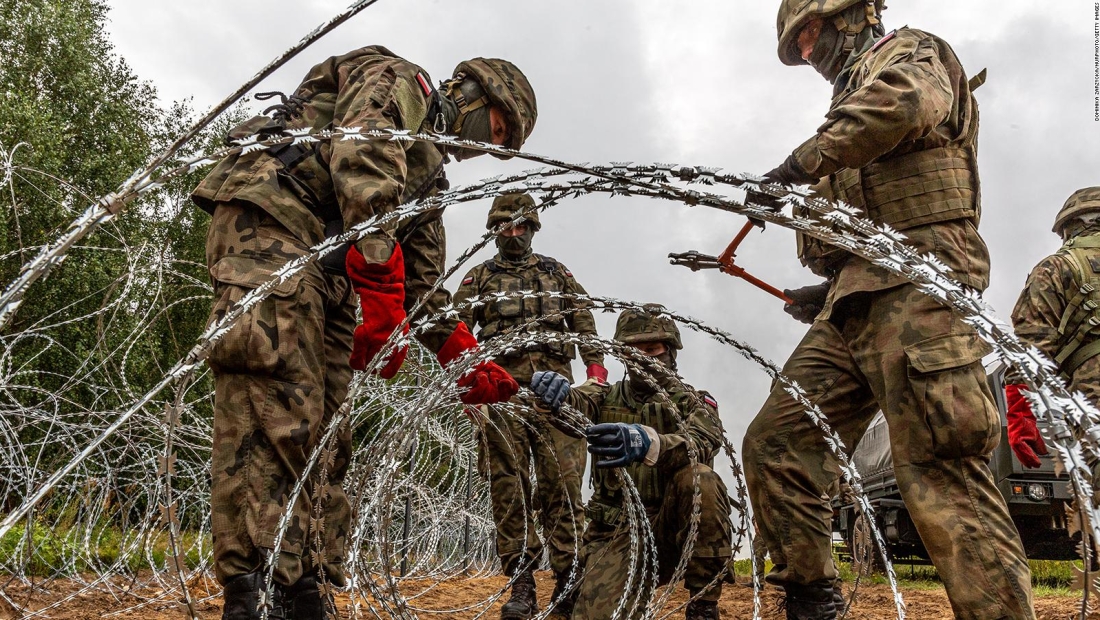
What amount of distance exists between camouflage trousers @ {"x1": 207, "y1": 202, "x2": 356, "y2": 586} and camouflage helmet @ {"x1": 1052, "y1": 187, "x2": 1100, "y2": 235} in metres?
4.64

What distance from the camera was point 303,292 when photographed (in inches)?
113

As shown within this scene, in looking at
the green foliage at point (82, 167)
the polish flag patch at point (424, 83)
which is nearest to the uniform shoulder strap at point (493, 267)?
the polish flag patch at point (424, 83)

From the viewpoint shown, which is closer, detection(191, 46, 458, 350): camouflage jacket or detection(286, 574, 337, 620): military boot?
detection(191, 46, 458, 350): camouflage jacket

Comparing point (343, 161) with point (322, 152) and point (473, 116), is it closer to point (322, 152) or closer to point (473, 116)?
point (322, 152)

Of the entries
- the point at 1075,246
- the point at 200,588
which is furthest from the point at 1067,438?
the point at 200,588

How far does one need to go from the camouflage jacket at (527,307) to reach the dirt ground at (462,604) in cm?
161

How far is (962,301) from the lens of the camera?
1.82 metres

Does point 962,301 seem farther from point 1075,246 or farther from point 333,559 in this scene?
point 1075,246

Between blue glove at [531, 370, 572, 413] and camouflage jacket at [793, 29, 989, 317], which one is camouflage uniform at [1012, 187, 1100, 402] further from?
blue glove at [531, 370, 572, 413]

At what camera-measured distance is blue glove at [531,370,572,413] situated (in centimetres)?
377

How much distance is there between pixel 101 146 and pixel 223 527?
58.2ft

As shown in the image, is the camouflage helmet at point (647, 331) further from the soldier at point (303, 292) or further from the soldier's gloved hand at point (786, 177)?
the soldier's gloved hand at point (786, 177)

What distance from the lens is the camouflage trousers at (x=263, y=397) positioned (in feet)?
8.52

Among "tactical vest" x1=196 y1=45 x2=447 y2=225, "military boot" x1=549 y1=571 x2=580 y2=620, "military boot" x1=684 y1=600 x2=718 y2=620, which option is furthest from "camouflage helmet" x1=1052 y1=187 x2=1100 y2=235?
"tactical vest" x1=196 y1=45 x2=447 y2=225
